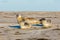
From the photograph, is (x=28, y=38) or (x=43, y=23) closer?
(x=28, y=38)

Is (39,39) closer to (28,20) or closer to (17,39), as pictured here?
(17,39)

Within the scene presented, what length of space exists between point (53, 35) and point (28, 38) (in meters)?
1.09

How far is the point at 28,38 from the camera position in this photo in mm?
8469

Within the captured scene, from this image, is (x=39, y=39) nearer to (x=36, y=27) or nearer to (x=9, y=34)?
(x=9, y=34)

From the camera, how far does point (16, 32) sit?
9703 mm

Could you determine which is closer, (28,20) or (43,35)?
(43,35)

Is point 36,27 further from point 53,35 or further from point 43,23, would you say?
point 53,35

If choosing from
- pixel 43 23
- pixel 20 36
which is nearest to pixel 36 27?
pixel 43 23

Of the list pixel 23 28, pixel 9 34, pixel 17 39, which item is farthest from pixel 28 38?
pixel 23 28

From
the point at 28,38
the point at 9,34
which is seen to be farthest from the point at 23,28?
the point at 28,38

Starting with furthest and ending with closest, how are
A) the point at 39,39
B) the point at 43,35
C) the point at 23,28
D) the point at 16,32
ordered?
the point at 23,28 < the point at 16,32 < the point at 43,35 < the point at 39,39

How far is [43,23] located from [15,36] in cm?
243

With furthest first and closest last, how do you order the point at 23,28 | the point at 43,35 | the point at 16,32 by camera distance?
the point at 23,28 → the point at 16,32 → the point at 43,35

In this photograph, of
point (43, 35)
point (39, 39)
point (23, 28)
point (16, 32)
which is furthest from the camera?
point (23, 28)
